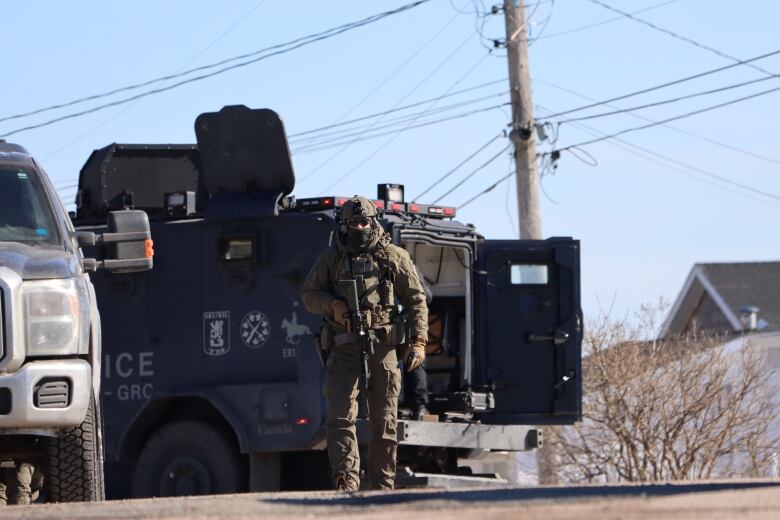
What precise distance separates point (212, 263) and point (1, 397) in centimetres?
507

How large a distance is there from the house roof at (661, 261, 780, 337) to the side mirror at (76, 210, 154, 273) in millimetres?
32637

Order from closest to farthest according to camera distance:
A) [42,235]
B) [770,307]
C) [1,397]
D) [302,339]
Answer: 1. [1,397]
2. [42,235]
3. [302,339]
4. [770,307]

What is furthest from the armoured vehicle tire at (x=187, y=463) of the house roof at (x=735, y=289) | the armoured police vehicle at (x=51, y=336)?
the house roof at (x=735, y=289)

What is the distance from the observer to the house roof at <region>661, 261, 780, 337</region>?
134ft

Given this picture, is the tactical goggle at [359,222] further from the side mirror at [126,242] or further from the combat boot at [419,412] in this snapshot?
the combat boot at [419,412]

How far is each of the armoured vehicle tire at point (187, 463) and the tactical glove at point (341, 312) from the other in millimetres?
2999

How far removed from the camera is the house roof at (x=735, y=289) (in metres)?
40.8

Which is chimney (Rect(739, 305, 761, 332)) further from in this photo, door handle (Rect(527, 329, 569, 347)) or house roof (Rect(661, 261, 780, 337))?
door handle (Rect(527, 329, 569, 347))

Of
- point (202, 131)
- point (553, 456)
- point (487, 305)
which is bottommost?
point (553, 456)

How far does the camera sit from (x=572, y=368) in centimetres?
1308

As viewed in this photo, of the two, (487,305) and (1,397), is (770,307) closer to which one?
(487,305)

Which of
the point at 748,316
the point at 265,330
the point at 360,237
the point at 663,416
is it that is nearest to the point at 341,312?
the point at 360,237

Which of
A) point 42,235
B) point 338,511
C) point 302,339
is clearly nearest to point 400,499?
point 338,511

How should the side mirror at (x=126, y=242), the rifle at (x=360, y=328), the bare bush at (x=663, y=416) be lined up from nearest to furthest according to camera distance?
1. the side mirror at (x=126, y=242)
2. the rifle at (x=360, y=328)
3. the bare bush at (x=663, y=416)
